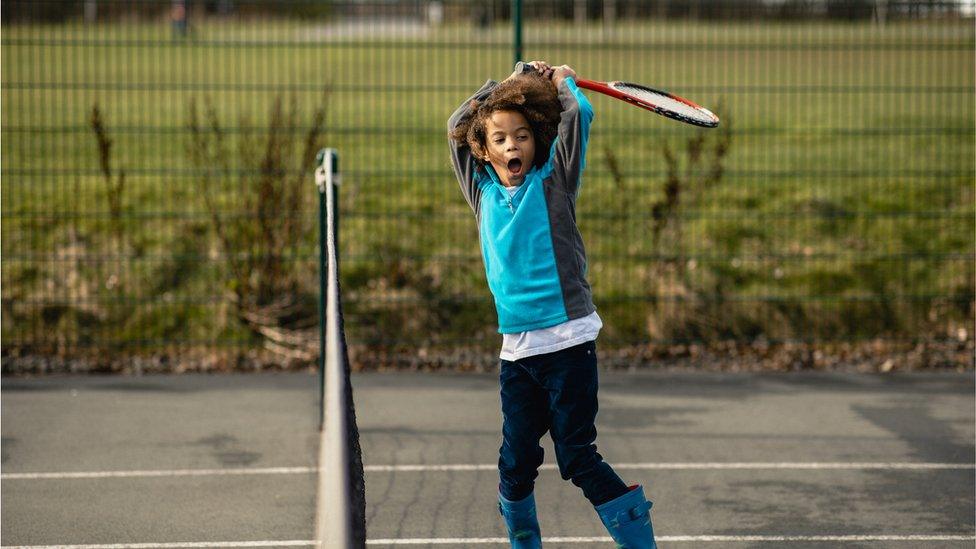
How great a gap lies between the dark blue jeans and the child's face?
601 millimetres

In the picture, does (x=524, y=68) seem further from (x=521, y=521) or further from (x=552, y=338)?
(x=521, y=521)

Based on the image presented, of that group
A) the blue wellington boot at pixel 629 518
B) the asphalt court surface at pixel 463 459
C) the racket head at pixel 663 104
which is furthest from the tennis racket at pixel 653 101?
the asphalt court surface at pixel 463 459

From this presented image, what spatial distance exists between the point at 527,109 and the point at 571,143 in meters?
0.18

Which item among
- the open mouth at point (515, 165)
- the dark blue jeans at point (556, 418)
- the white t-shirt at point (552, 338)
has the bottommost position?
the dark blue jeans at point (556, 418)

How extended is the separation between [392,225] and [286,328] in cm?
136

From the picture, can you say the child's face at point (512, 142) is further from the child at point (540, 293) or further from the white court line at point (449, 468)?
the white court line at point (449, 468)

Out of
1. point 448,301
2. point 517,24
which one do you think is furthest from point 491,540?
point 517,24

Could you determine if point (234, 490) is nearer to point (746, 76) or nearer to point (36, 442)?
point (36, 442)

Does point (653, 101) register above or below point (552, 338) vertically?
above

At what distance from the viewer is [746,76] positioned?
9.88 meters

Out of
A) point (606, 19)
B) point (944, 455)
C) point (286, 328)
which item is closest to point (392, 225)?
point (286, 328)

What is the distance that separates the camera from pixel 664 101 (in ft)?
14.5

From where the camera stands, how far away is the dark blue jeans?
4043 millimetres

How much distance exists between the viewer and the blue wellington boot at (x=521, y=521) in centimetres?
422
